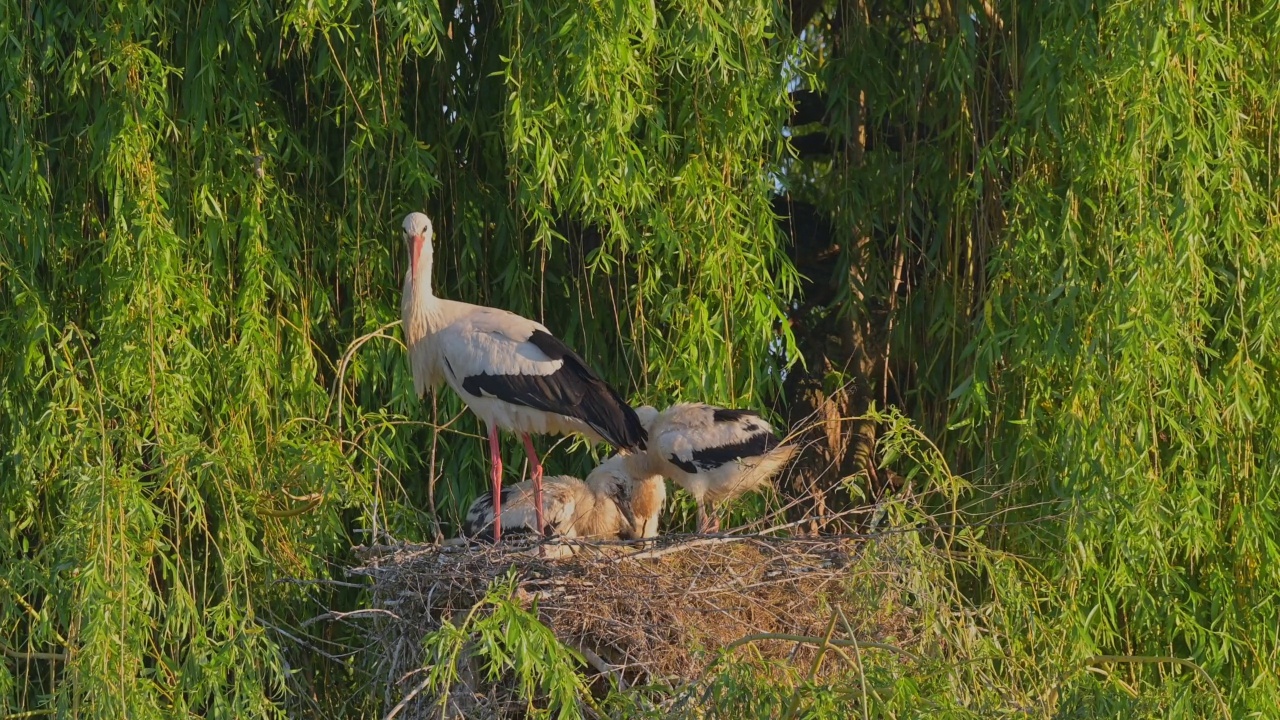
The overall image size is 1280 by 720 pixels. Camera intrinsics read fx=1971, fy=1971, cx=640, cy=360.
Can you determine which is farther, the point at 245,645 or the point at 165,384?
the point at 165,384

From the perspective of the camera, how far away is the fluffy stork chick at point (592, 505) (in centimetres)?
736

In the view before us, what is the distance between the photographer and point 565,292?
770cm

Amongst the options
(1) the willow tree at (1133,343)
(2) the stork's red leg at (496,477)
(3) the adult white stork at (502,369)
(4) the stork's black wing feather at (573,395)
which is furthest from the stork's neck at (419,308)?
(1) the willow tree at (1133,343)

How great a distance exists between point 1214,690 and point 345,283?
3.64 metres

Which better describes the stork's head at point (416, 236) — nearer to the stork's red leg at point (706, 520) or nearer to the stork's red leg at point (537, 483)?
the stork's red leg at point (537, 483)

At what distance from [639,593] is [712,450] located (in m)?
0.98

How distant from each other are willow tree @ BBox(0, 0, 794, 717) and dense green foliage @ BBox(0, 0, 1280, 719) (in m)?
0.02

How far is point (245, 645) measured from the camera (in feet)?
19.6

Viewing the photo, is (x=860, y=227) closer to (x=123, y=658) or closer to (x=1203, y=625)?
(x=1203, y=625)

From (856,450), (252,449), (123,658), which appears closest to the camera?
(123,658)

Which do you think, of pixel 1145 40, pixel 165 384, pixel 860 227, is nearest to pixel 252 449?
pixel 165 384

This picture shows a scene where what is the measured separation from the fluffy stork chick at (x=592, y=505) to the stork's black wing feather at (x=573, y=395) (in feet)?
1.42

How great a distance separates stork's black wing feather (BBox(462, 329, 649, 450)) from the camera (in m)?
6.93

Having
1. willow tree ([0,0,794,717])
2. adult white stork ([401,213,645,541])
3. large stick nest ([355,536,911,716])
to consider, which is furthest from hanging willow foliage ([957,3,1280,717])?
adult white stork ([401,213,645,541])
